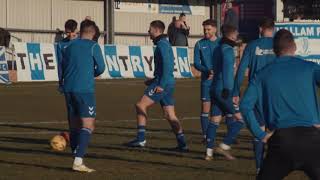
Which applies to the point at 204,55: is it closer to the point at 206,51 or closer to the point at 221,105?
the point at 206,51

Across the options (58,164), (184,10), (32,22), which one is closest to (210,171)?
(58,164)

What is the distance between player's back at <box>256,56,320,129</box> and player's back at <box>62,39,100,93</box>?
4734 mm

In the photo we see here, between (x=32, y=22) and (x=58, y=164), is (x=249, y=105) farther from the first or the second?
(x=32, y=22)

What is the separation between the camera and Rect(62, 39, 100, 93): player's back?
12062 millimetres

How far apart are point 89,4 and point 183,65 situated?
314 inches

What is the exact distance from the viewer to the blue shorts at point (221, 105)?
515 inches

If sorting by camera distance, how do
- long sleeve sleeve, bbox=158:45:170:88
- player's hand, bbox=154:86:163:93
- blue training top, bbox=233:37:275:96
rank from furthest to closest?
player's hand, bbox=154:86:163:93 < long sleeve sleeve, bbox=158:45:170:88 < blue training top, bbox=233:37:275:96

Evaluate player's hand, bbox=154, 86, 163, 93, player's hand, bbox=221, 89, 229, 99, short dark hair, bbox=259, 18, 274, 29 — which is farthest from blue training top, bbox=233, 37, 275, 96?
player's hand, bbox=154, 86, 163, 93

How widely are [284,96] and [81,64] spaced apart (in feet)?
16.2

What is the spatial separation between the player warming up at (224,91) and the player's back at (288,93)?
4.85m

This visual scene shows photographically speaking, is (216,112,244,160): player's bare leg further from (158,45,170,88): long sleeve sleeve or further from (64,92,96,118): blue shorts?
(64,92,96,118): blue shorts

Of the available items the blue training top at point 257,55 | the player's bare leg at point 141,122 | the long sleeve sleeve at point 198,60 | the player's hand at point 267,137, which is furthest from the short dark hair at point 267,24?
the player's hand at point 267,137

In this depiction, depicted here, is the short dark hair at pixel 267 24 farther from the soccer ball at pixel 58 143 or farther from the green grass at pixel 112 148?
the soccer ball at pixel 58 143

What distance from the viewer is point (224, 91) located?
1260 cm
